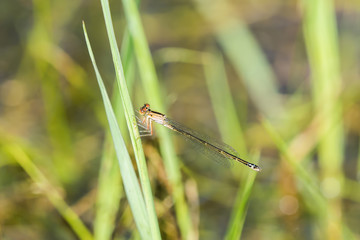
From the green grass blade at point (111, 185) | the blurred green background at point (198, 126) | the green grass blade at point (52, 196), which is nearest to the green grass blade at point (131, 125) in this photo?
the blurred green background at point (198, 126)

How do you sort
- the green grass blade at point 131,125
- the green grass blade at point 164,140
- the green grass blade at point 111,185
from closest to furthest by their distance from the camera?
the green grass blade at point 131,125 < the green grass blade at point 111,185 < the green grass blade at point 164,140

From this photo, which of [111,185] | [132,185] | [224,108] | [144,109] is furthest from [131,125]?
[224,108]

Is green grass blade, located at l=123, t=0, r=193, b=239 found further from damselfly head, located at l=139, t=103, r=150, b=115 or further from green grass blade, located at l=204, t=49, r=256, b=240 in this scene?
green grass blade, located at l=204, t=49, r=256, b=240

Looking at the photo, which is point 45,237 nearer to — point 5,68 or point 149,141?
point 149,141

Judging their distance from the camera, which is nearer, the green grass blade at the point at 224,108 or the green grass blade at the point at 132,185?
the green grass blade at the point at 132,185

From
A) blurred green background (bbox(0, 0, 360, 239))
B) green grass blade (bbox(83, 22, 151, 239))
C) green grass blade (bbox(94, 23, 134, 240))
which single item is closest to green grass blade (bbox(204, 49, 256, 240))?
blurred green background (bbox(0, 0, 360, 239))

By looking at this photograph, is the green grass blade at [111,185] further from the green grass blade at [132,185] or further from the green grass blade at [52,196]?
the green grass blade at [132,185]

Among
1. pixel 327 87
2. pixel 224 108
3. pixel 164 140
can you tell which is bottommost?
pixel 164 140

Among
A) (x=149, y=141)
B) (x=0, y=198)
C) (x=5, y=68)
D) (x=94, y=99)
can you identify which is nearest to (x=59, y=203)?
(x=149, y=141)

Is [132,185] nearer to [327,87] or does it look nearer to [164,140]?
[164,140]
